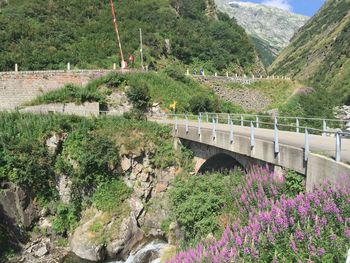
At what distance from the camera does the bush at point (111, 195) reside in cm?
1898

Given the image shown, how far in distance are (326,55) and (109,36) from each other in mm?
→ 91633

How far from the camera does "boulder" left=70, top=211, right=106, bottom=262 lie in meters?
17.0

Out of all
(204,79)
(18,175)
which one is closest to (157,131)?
(18,175)

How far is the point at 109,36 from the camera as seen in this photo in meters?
50.2

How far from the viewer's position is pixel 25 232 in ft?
60.8

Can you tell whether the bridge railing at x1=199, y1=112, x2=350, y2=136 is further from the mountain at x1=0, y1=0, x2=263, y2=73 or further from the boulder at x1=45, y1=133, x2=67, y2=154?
the mountain at x1=0, y1=0, x2=263, y2=73

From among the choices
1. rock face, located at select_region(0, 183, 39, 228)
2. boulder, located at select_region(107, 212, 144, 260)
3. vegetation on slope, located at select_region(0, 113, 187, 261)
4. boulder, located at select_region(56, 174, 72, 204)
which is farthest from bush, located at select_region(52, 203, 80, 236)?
boulder, located at select_region(107, 212, 144, 260)

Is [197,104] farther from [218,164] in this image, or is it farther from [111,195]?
[111,195]

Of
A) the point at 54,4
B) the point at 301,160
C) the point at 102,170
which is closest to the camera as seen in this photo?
the point at 301,160

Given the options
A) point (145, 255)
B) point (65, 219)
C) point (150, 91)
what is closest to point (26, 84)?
point (150, 91)

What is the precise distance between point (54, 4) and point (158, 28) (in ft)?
48.9

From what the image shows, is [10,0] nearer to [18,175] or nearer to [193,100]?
[193,100]

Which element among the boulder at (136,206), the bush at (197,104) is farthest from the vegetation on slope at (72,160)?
the bush at (197,104)

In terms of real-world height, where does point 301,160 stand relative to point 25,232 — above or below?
above
